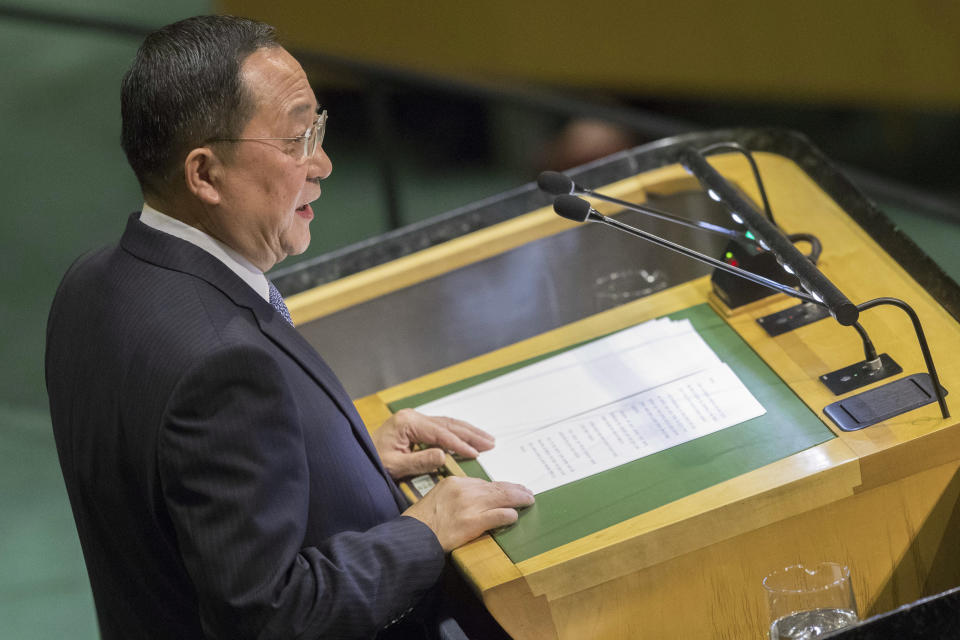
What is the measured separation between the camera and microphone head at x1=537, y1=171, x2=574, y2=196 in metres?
1.98

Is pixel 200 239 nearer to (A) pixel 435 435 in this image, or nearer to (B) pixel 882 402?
(A) pixel 435 435

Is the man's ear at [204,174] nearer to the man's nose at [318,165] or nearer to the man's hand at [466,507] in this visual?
the man's nose at [318,165]

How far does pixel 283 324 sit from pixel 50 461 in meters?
2.04

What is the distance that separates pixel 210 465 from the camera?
1.47m

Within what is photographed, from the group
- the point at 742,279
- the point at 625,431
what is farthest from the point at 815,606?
the point at 742,279

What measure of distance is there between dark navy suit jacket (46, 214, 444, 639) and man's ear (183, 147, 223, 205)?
7 centimetres

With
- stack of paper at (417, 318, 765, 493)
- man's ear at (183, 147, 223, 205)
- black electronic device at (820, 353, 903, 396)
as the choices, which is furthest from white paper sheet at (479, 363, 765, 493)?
man's ear at (183, 147, 223, 205)

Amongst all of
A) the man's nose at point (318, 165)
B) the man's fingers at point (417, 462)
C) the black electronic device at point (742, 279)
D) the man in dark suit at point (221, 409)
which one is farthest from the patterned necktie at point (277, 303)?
the black electronic device at point (742, 279)

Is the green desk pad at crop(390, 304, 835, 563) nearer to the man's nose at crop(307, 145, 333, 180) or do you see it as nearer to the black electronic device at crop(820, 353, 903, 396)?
the black electronic device at crop(820, 353, 903, 396)

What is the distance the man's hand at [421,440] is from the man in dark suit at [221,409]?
0.14 metres

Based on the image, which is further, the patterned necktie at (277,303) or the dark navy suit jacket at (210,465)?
the patterned necktie at (277,303)

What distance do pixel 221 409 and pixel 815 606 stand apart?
774 mm

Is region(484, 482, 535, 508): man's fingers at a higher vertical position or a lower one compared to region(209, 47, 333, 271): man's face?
lower

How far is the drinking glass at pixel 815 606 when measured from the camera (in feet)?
5.43
